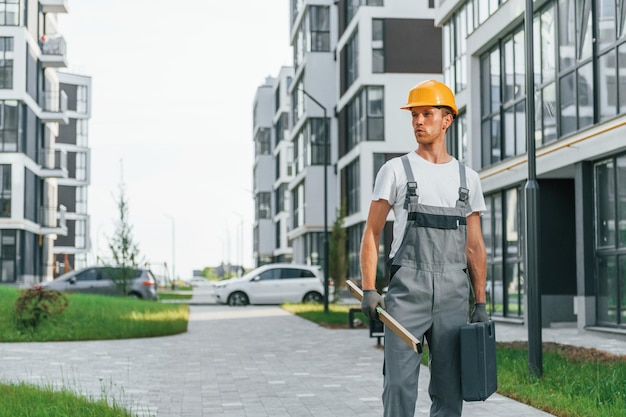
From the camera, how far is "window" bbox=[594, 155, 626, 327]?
1719 centimetres

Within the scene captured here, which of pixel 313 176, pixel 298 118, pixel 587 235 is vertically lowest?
pixel 587 235

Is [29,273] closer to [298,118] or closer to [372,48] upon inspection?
[298,118]

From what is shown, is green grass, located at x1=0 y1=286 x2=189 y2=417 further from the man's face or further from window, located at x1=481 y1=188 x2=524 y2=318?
the man's face

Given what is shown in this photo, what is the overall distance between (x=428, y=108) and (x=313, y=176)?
45470 millimetres

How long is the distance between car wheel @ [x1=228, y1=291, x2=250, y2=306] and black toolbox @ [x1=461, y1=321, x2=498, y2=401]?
30658mm

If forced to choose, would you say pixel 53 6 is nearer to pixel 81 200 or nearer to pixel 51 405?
pixel 81 200

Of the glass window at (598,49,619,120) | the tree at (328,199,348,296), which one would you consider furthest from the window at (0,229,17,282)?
the glass window at (598,49,619,120)

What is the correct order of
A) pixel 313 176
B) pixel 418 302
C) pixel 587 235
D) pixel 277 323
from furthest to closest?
pixel 313 176, pixel 277 323, pixel 587 235, pixel 418 302

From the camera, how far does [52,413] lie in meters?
7.43

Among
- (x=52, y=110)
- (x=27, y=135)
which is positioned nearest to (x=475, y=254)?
(x=27, y=135)

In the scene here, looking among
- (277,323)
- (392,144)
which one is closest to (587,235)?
(277,323)

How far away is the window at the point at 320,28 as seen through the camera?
50469 mm

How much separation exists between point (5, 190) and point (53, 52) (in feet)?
32.5

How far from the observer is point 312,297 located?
35.6 metres
